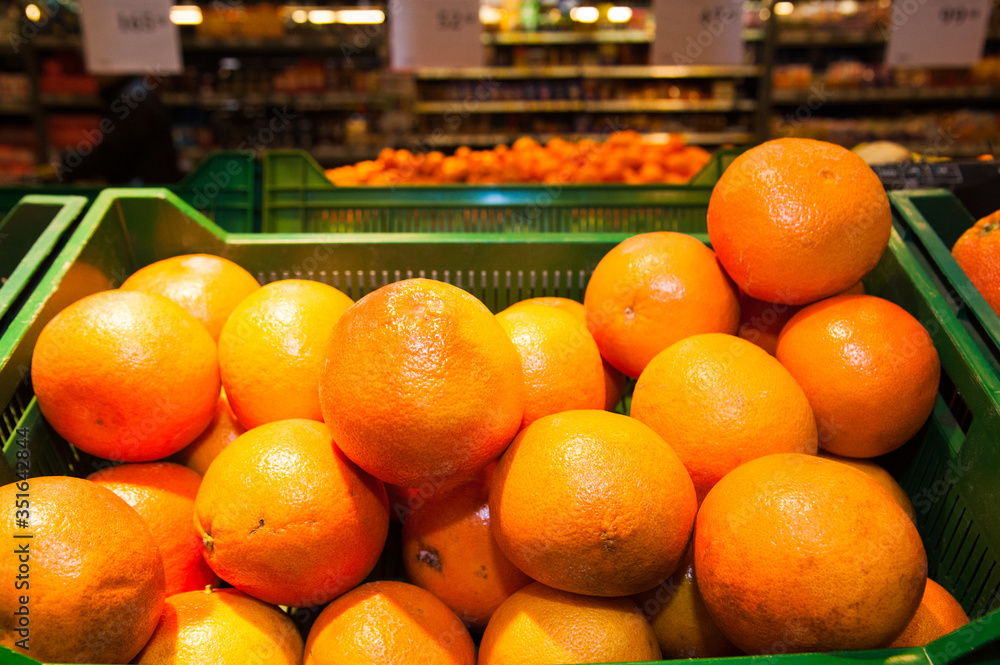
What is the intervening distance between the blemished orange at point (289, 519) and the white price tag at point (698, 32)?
3.29 m

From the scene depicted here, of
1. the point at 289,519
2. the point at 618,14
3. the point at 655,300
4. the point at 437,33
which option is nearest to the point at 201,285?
the point at 289,519

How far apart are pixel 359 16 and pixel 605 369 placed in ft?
17.9

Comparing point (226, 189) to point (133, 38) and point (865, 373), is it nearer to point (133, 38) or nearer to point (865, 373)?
Answer: point (133, 38)

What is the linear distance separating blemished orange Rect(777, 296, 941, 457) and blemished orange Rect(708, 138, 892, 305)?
0.06 meters

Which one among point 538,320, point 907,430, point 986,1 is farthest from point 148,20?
point 986,1

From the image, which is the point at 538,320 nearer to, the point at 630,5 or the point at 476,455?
the point at 476,455

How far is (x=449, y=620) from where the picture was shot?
770mm

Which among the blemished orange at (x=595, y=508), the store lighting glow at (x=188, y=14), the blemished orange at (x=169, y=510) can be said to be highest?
the store lighting glow at (x=188, y=14)

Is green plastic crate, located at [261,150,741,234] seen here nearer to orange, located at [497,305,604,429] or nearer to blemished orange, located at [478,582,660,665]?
orange, located at [497,305,604,429]

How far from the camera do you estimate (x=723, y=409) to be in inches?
30.9

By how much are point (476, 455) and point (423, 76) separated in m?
5.69

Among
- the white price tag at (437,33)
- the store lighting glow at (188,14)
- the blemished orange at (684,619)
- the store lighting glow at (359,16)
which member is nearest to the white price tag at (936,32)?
the white price tag at (437,33)

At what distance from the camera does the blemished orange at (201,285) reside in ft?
3.44

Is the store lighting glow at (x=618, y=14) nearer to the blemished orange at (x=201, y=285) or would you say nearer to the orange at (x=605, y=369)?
the orange at (x=605, y=369)
